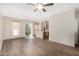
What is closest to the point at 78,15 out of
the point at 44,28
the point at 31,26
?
the point at 44,28

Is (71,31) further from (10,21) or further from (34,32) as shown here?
(34,32)

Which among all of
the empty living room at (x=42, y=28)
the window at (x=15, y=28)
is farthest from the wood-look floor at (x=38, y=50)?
the window at (x=15, y=28)

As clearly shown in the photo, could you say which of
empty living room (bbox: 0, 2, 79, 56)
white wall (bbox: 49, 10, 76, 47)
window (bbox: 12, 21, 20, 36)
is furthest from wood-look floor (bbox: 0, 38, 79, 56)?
window (bbox: 12, 21, 20, 36)

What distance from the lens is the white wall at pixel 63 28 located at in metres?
5.62

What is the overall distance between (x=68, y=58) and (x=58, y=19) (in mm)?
5805

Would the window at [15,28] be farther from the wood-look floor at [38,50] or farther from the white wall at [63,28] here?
the wood-look floor at [38,50]

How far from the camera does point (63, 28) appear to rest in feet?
20.9

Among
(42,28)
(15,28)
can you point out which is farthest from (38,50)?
(42,28)

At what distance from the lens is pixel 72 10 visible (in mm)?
5535

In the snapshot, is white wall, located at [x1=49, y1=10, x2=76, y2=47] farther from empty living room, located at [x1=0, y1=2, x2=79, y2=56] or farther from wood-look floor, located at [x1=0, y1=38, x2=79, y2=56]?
wood-look floor, located at [x1=0, y1=38, x2=79, y2=56]

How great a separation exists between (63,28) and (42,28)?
5.11 m

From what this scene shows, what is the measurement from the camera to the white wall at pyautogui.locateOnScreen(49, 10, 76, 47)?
562cm

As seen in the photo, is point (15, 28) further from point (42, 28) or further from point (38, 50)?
point (38, 50)

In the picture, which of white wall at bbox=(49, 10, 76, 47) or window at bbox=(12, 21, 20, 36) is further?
window at bbox=(12, 21, 20, 36)
